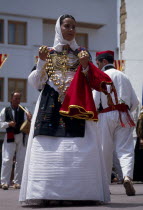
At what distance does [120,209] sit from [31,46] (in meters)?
27.3

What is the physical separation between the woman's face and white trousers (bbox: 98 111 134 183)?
1.82 meters

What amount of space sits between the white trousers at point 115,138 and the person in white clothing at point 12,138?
4228 millimetres

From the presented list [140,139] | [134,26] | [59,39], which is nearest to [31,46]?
[134,26]

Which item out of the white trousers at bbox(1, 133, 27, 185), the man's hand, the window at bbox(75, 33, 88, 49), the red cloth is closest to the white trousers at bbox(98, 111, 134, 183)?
the red cloth

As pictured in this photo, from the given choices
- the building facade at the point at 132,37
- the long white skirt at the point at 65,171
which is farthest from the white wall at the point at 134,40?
the long white skirt at the point at 65,171

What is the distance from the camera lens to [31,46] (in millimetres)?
33094

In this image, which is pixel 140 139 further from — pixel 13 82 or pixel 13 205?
pixel 13 82

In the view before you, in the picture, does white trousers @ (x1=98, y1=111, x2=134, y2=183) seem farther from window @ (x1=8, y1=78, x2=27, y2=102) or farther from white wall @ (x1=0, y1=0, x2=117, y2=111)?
window @ (x1=8, y1=78, x2=27, y2=102)

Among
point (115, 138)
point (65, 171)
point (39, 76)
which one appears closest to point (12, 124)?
point (115, 138)

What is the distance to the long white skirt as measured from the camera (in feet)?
21.9

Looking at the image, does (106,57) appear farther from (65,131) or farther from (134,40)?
(134,40)

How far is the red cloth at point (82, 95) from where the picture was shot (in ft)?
22.9

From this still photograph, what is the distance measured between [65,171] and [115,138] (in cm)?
230

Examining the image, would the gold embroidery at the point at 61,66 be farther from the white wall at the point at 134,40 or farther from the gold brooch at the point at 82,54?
the white wall at the point at 134,40
